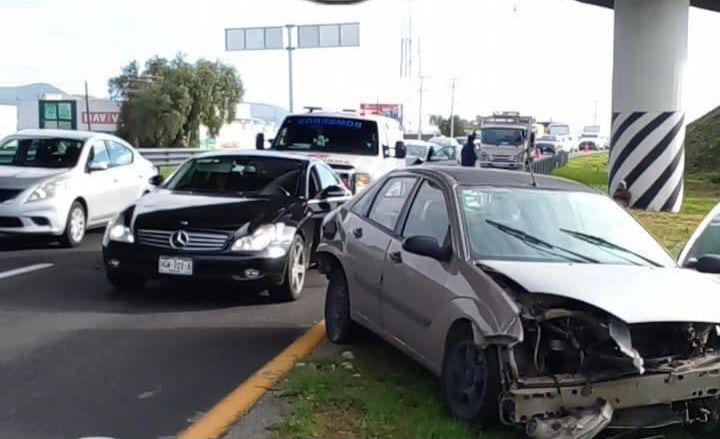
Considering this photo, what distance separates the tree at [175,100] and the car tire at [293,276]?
51291 millimetres

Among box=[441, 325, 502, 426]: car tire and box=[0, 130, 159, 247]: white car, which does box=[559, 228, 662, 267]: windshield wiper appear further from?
box=[0, 130, 159, 247]: white car

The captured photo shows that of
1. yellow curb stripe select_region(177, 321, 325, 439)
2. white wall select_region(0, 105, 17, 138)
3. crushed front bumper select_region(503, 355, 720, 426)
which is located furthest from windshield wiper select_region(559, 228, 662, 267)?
white wall select_region(0, 105, 17, 138)

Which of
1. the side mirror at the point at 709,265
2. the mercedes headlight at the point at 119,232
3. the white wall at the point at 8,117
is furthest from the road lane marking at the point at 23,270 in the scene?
the white wall at the point at 8,117

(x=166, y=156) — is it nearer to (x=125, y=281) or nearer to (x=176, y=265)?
(x=125, y=281)

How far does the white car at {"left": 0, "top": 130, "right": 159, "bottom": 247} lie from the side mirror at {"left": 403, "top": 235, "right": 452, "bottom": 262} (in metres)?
5.92

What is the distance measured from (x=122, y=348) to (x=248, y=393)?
154cm

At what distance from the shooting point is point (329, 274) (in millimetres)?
7379

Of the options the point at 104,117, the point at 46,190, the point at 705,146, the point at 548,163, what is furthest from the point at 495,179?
the point at 104,117

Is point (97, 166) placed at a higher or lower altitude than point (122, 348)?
higher

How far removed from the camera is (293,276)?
28.7ft

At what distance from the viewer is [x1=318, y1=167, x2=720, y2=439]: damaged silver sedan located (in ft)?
14.9

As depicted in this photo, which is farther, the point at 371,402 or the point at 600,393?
the point at 371,402

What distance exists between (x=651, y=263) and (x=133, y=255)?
479 centimetres

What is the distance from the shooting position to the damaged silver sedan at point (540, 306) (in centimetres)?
453
